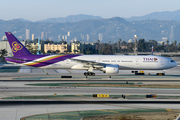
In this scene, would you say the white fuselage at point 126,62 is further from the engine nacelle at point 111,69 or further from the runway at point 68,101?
the runway at point 68,101

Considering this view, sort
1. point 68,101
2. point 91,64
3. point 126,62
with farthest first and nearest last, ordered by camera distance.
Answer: point 126,62 → point 91,64 → point 68,101

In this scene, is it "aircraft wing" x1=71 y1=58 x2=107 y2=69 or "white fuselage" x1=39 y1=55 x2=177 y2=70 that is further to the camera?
"white fuselage" x1=39 y1=55 x2=177 y2=70

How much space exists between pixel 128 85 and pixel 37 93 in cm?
1498

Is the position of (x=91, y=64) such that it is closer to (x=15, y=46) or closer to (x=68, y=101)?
(x=15, y=46)

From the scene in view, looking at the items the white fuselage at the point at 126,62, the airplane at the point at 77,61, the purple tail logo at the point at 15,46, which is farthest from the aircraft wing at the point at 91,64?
the purple tail logo at the point at 15,46

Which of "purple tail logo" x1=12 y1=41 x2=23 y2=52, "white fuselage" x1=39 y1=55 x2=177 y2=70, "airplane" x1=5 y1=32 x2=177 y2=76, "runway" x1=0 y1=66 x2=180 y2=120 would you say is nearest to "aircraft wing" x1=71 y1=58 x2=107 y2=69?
"airplane" x1=5 y1=32 x2=177 y2=76

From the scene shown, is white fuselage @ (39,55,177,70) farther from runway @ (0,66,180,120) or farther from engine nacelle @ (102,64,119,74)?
runway @ (0,66,180,120)

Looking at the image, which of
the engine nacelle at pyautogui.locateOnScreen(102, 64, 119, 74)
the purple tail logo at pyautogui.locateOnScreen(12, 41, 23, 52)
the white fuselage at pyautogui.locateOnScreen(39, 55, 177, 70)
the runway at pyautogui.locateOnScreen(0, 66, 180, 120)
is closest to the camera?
the runway at pyautogui.locateOnScreen(0, 66, 180, 120)

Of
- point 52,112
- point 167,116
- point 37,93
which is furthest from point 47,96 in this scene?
point 167,116

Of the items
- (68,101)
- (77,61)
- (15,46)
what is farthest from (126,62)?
(68,101)

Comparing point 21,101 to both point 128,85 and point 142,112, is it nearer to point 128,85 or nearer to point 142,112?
point 142,112

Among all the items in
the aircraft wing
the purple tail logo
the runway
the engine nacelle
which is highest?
the purple tail logo

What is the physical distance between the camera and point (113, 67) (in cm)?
4856

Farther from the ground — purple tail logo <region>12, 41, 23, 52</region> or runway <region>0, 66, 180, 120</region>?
purple tail logo <region>12, 41, 23, 52</region>
